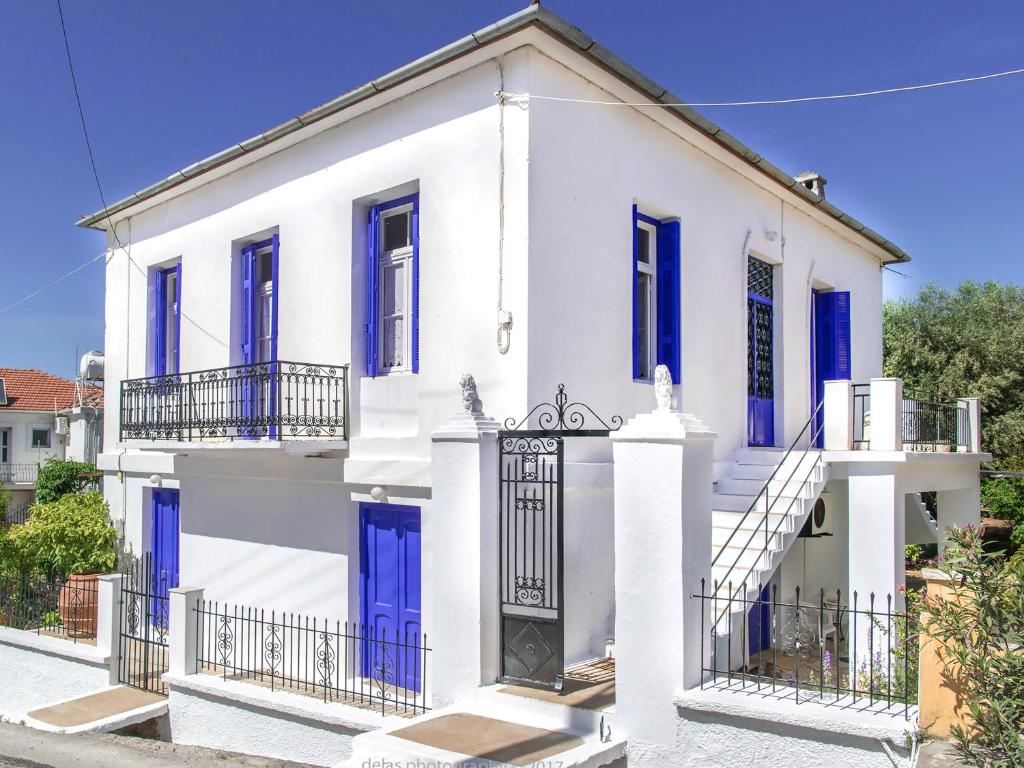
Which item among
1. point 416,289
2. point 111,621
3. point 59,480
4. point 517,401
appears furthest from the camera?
point 59,480

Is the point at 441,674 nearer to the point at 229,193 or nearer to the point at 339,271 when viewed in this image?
the point at 339,271

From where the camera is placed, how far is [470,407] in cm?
718

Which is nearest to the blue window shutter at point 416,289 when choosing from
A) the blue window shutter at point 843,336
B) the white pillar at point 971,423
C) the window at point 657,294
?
the window at point 657,294

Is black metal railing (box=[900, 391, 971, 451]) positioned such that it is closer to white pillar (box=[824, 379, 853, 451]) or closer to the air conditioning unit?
white pillar (box=[824, 379, 853, 451])

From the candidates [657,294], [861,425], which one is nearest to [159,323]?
[657,294]

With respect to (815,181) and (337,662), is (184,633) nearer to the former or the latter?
(337,662)

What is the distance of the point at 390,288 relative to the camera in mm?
9461

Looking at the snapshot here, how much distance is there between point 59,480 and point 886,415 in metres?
22.4

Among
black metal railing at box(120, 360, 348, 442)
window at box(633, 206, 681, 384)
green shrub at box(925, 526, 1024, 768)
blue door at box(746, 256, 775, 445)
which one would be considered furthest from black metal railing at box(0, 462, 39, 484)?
green shrub at box(925, 526, 1024, 768)

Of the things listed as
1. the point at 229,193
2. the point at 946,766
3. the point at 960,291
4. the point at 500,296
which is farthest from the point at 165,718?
the point at 960,291

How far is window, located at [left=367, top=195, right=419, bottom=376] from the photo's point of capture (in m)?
9.23

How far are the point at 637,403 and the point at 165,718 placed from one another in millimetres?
5675

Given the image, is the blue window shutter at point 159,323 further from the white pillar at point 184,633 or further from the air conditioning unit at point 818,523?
→ the air conditioning unit at point 818,523

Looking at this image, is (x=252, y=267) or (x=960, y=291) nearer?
(x=252, y=267)
